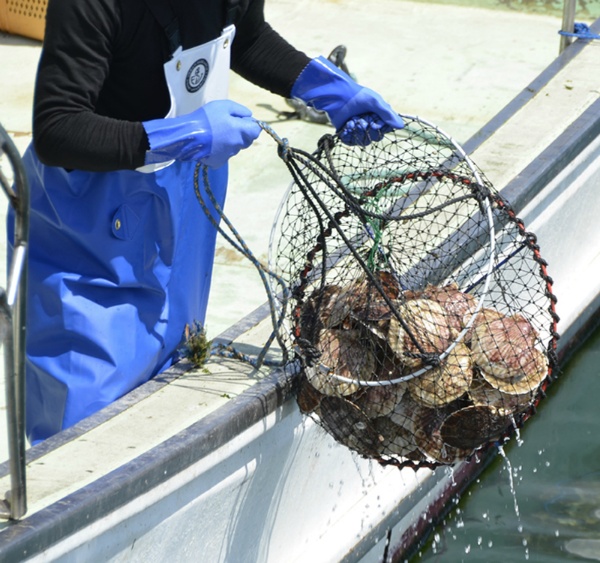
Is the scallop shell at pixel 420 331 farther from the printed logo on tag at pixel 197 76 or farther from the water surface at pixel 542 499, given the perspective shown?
the water surface at pixel 542 499

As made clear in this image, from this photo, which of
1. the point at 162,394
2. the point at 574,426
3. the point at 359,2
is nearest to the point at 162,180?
the point at 162,394

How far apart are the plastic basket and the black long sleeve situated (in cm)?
391

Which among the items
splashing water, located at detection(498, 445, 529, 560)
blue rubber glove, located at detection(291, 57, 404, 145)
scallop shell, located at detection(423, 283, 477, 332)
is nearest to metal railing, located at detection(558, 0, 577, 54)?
splashing water, located at detection(498, 445, 529, 560)

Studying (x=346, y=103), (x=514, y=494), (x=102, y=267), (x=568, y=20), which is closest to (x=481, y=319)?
(x=346, y=103)

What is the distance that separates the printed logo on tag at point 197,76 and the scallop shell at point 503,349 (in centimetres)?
95

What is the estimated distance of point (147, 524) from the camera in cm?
296

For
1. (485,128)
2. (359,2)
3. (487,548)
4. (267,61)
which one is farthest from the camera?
(359,2)

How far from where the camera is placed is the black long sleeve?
2895mm

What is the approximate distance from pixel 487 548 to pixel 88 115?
248 cm

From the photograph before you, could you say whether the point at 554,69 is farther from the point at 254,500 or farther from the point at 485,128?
the point at 254,500

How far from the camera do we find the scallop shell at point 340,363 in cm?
313

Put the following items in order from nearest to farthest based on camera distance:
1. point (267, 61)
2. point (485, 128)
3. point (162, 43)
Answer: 1. point (162, 43)
2. point (267, 61)
3. point (485, 128)

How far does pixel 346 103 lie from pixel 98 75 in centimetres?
86

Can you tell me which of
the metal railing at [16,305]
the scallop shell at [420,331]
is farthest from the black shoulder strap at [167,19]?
the scallop shell at [420,331]
